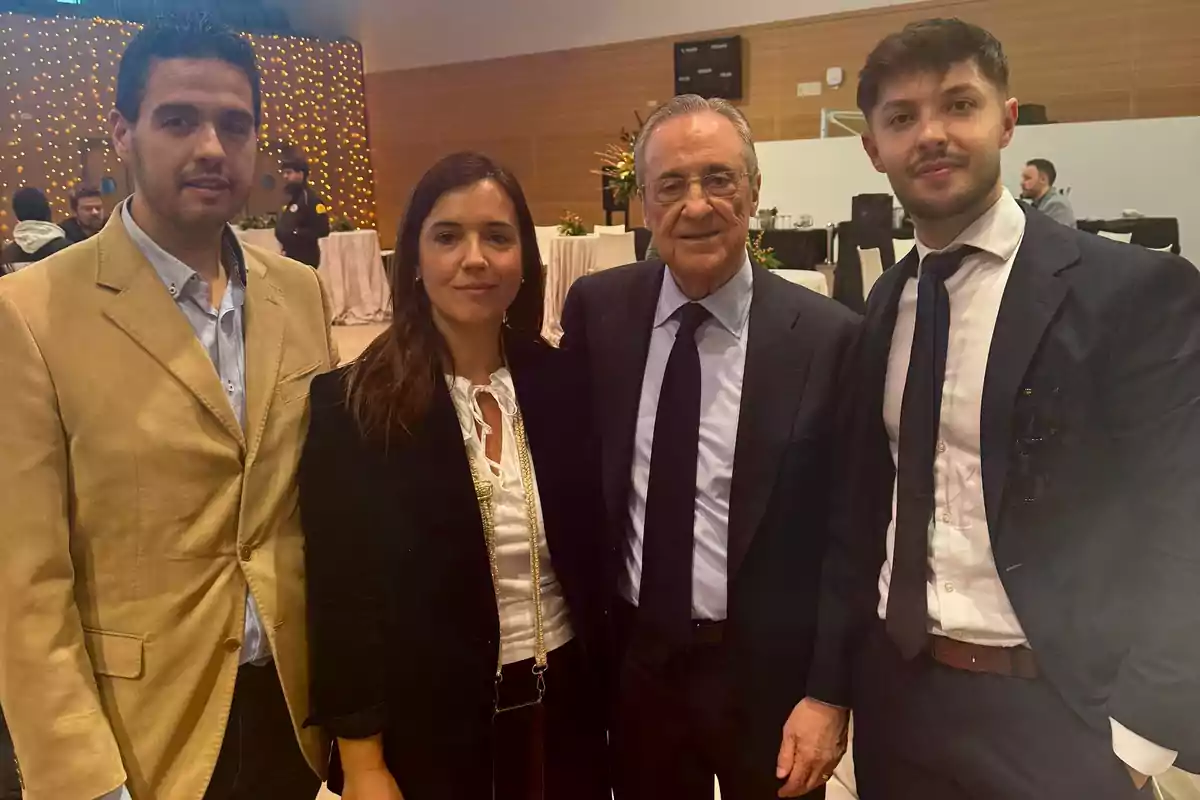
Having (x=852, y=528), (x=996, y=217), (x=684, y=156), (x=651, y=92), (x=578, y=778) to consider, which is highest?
(x=651, y=92)

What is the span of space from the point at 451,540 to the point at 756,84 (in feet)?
31.0

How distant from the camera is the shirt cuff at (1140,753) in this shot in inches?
48.2

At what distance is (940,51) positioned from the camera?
139 centimetres

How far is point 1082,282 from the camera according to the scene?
1.29m

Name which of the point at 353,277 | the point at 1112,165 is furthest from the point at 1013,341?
the point at 353,277

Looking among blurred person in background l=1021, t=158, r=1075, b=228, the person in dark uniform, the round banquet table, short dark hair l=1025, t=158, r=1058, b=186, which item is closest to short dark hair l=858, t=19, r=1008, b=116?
blurred person in background l=1021, t=158, r=1075, b=228

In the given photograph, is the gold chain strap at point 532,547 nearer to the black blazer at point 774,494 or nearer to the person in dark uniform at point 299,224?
the black blazer at point 774,494

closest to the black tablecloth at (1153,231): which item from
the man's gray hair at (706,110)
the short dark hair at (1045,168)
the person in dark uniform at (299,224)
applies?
the short dark hair at (1045,168)

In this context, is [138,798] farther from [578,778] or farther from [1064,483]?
[1064,483]

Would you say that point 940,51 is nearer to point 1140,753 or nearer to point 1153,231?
point 1140,753

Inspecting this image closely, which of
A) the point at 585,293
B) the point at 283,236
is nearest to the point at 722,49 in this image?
the point at 283,236

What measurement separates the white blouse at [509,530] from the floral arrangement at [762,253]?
402 centimetres

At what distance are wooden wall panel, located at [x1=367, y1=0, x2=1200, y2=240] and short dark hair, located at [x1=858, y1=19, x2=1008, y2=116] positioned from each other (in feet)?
24.6

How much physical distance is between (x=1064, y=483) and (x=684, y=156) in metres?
0.87
